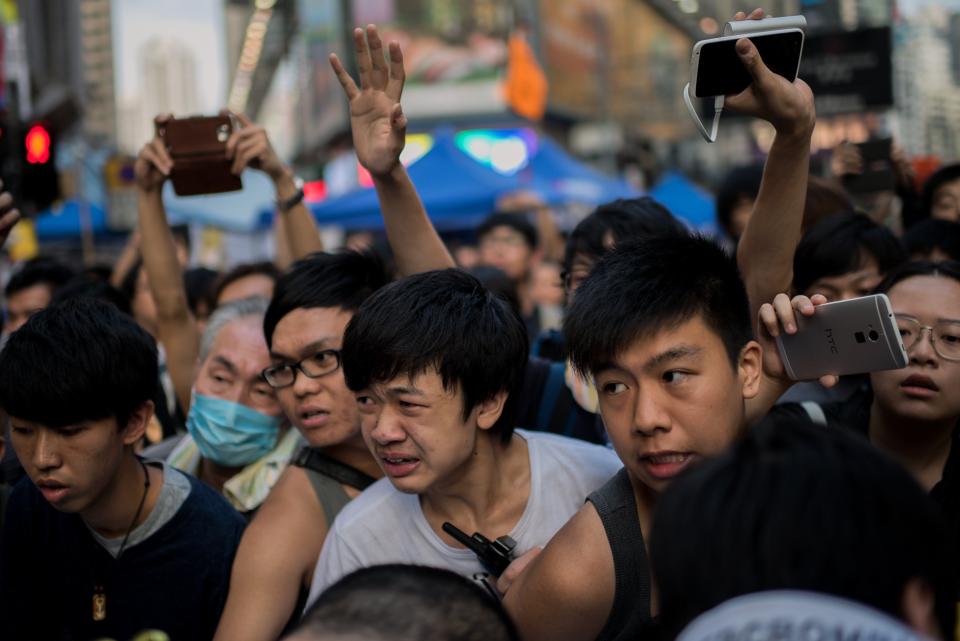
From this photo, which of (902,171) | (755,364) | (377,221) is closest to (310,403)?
(755,364)

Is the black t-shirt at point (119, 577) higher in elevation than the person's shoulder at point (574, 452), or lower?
lower

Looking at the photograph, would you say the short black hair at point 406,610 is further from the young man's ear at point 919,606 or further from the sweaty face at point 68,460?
the sweaty face at point 68,460

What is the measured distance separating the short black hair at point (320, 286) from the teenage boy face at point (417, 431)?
2.61 ft

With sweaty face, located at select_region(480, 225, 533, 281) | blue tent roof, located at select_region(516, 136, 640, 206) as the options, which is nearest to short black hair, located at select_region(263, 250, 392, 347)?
sweaty face, located at select_region(480, 225, 533, 281)

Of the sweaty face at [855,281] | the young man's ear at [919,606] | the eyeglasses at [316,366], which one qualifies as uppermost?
the young man's ear at [919,606]

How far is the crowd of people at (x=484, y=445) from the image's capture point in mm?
1546

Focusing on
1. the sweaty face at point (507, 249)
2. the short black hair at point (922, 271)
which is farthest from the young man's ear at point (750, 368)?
the sweaty face at point (507, 249)

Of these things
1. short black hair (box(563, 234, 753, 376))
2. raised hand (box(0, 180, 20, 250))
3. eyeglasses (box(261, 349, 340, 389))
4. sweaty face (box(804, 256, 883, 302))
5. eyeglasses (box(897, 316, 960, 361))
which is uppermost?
raised hand (box(0, 180, 20, 250))

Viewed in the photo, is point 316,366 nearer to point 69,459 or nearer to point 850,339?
point 69,459

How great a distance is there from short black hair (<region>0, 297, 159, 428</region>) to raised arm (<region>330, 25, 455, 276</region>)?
90 cm

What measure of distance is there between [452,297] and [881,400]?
1.30 m

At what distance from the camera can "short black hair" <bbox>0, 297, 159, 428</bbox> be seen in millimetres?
3404

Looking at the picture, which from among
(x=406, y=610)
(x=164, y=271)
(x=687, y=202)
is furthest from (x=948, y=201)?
(x=687, y=202)

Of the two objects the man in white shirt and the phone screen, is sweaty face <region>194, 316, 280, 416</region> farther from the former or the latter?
the phone screen
